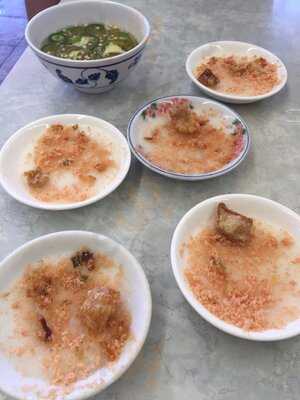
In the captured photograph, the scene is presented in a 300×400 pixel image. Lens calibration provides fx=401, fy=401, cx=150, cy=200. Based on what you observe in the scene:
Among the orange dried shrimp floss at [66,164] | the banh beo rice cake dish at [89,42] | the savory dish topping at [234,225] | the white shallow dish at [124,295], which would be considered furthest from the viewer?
the banh beo rice cake dish at [89,42]

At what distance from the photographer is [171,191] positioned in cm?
112

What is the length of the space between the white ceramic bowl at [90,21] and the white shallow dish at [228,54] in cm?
23

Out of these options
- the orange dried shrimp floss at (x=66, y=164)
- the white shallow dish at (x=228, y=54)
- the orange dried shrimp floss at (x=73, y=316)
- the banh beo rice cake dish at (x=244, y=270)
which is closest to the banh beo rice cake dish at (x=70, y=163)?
the orange dried shrimp floss at (x=66, y=164)

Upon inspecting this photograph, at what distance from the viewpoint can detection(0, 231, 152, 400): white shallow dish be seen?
702 mm

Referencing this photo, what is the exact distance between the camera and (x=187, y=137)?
123cm

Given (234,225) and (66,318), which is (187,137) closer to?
(234,225)

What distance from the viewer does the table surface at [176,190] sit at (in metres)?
0.77

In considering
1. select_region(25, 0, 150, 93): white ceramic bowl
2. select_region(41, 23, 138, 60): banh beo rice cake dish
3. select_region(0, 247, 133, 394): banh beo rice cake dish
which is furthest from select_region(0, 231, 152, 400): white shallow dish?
select_region(41, 23, 138, 60): banh beo rice cake dish

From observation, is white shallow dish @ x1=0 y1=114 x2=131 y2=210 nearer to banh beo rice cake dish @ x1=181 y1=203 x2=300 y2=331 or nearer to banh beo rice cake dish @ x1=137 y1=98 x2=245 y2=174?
banh beo rice cake dish @ x1=137 y1=98 x2=245 y2=174

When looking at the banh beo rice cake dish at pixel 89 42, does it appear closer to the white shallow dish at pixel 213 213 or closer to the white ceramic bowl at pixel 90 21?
the white ceramic bowl at pixel 90 21

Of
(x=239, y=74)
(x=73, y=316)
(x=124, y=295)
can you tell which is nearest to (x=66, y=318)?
(x=73, y=316)

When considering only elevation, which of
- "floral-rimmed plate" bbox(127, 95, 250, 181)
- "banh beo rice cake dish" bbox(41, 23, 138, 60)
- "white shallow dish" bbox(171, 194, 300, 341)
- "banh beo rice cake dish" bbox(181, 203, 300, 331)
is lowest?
"banh beo rice cake dish" bbox(181, 203, 300, 331)

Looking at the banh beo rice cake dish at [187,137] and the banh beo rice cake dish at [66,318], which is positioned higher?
the banh beo rice cake dish at [187,137]

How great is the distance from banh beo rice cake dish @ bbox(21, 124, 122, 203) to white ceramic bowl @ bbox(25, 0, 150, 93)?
Answer: 170mm
